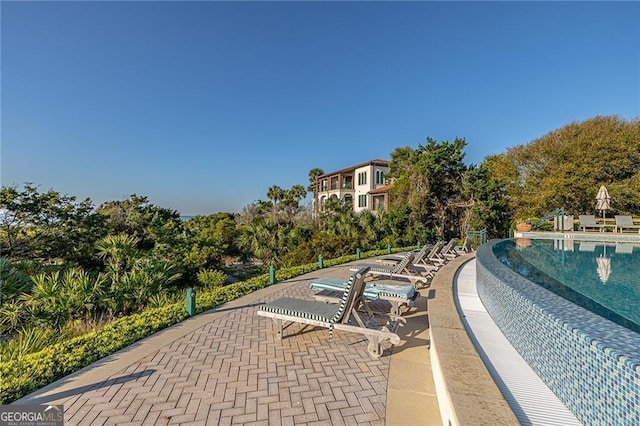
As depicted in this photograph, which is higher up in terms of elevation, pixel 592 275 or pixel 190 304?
pixel 592 275

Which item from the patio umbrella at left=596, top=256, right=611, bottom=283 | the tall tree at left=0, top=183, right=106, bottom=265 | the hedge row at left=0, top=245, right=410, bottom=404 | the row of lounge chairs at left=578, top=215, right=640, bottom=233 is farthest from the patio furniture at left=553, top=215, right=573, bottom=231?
the tall tree at left=0, top=183, right=106, bottom=265

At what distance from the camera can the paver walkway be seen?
10.0ft

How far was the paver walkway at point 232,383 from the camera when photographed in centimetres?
305

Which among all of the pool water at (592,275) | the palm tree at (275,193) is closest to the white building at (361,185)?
the palm tree at (275,193)

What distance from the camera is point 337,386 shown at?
358cm

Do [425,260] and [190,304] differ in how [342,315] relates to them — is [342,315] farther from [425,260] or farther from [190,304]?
[425,260]

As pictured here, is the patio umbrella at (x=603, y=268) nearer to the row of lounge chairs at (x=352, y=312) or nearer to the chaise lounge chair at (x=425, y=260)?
the chaise lounge chair at (x=425, y=260)

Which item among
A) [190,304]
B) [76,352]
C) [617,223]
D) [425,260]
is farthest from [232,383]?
[617,223]

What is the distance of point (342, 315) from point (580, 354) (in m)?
2.76

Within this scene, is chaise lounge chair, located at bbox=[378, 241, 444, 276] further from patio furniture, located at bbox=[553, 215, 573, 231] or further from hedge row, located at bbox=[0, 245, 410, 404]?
patio furniture, located at bbox=[553, 215, 573, 231]

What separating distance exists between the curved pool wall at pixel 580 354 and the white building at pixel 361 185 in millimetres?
27658

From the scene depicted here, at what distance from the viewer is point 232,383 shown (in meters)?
3.66

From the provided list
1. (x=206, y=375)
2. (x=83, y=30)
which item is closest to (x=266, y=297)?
(x=206, y=375)

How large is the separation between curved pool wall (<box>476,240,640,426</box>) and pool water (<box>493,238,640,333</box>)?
200 cm
